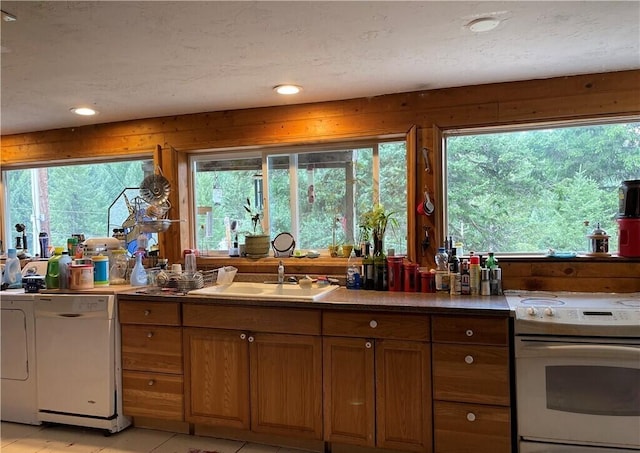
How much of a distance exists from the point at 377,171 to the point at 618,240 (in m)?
1.54

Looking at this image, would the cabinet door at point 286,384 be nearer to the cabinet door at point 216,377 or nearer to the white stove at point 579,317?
the cabinet door at point 216,377

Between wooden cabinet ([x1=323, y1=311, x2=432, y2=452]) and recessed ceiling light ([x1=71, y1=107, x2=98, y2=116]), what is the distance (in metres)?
2.34

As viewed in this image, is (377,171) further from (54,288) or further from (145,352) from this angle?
(54,288)

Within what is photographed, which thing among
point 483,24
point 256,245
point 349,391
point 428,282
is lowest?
point 349,391

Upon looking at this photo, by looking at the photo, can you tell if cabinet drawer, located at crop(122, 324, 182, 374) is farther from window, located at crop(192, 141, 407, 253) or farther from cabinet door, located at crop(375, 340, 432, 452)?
cabinet door, located at crop(375, 340, 432, 452)

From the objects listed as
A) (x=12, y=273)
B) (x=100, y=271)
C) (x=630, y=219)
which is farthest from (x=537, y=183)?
(x=12, y=273)

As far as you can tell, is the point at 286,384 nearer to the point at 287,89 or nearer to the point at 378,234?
the point at 378,234

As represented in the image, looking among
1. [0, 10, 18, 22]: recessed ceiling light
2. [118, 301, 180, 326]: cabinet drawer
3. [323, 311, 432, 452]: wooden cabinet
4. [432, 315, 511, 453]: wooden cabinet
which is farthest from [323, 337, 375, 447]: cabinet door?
[0, 10, 18, 22]: recessed ceiling light

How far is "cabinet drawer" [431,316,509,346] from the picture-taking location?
2.20 metres

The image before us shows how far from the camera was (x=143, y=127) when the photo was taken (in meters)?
3.58

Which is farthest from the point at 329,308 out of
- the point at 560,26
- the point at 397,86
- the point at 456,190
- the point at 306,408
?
the point at 560,26

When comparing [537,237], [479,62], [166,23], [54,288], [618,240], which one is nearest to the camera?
[166,23]

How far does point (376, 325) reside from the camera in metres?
2.37

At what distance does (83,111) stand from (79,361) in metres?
1.80
